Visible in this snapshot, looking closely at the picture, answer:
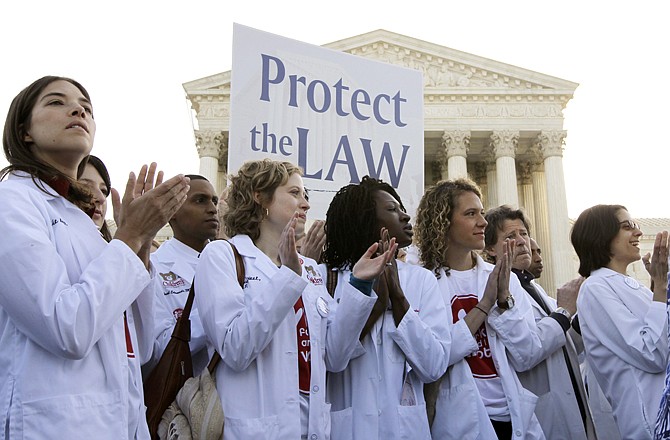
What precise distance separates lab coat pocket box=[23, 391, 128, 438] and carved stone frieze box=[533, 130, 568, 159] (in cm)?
3430

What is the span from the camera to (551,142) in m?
34.2

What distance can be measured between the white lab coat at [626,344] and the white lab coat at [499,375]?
0.40 metres

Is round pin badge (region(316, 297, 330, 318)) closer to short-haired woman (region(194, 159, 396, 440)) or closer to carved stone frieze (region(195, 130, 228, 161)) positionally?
short-haired woman (region(194, 159, 396, 440))

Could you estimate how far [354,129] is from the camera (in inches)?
254

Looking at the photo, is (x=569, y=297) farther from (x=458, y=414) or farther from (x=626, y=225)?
(x=458, y=414)

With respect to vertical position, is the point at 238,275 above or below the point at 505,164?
below

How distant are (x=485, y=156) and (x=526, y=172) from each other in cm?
300

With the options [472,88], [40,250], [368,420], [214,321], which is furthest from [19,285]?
[472,88]

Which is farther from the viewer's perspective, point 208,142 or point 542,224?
point 542,224

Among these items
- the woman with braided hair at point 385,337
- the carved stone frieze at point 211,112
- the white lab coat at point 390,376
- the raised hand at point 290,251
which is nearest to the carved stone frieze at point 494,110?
the carved stone frieze at point 211,112

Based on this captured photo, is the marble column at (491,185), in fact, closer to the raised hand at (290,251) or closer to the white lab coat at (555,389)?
the white lab coat at (555,389)

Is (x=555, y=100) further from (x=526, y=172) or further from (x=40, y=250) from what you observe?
(x=40, y=250)

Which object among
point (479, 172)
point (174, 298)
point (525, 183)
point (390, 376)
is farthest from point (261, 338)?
point (525, 183)

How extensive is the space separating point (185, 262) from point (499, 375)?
232 centimetres
